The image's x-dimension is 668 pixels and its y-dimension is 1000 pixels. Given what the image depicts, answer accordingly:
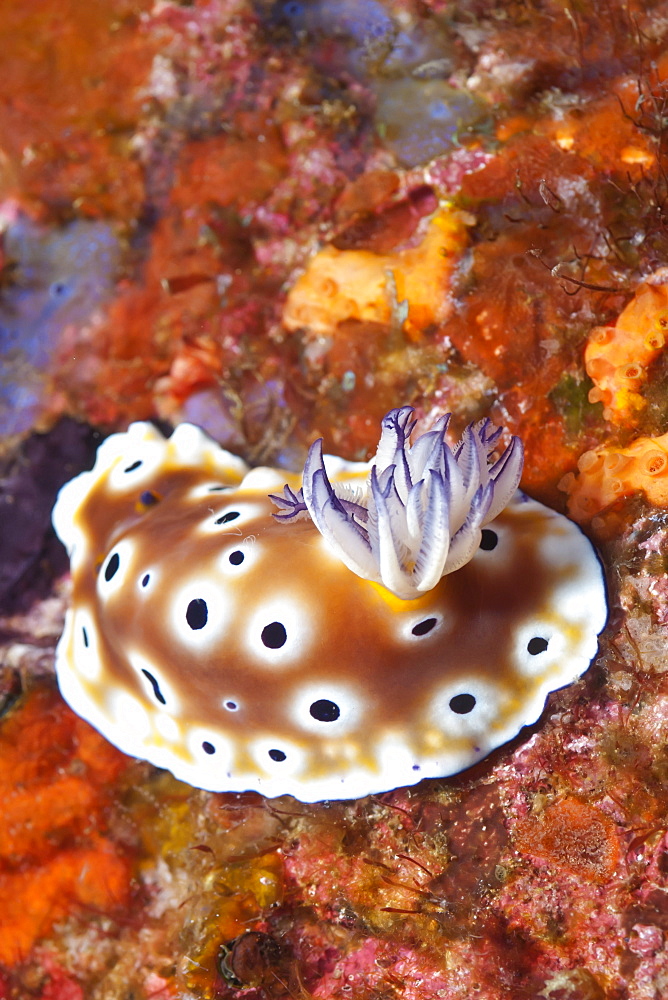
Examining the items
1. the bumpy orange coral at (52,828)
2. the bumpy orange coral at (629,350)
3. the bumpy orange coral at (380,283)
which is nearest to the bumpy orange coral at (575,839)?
the bumpy orange coral at (629,350)

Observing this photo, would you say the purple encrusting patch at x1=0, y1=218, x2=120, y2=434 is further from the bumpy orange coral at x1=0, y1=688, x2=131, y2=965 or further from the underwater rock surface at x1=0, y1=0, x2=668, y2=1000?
the bumpy orange coral at x1=0, y1=688, x2=131, y2=965

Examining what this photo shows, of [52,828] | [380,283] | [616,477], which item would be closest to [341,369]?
[380,283]

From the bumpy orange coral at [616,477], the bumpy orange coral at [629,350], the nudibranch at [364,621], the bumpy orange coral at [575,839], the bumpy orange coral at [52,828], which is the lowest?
the bumpy orange coral at [52,828]

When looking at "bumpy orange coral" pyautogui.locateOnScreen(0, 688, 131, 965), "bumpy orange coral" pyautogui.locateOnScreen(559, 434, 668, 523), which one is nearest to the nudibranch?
"bumpy orange coral" pyautogui.locateOnScreen(559, 434, 668, 523)

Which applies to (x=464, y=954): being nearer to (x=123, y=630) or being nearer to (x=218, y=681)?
(x=218, y=681)

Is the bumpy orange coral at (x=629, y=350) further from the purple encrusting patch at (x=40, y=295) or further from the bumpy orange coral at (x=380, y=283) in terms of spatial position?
the purple encrusting patch at (x=40, y=295)

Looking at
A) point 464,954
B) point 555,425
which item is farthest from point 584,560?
point 464,954
